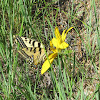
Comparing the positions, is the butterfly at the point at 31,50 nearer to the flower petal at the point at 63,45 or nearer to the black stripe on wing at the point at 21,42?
the black stripe on wing at the point at 21,42

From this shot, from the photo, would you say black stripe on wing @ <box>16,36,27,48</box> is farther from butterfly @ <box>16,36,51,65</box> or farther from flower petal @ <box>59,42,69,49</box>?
flower petal @ <box>59,42,69,49</box>

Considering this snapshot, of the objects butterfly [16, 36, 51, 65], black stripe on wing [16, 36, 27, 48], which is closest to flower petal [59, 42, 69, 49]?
butterfly [16, 36, 51, 65]

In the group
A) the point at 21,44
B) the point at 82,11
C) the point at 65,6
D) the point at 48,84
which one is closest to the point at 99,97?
the point at 48,84

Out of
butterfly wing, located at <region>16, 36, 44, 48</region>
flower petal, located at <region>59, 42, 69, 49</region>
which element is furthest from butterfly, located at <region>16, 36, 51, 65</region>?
flower petal, located at <region>59, 42, 69, 49</region>

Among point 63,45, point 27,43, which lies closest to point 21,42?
point 27,43

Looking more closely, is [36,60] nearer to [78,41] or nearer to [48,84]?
[48,84]

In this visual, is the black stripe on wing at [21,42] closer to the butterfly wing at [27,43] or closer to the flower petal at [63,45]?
the butterfly wing at [27,43]

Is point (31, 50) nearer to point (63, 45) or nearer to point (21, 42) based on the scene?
point (21, 42)

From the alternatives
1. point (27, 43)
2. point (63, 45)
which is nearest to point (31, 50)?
point (27, 43)

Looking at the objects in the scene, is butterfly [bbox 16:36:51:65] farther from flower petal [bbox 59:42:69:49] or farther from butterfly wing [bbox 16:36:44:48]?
flower petal [bbox 59:42:69:49]

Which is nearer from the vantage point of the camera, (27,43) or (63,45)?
(63,45)

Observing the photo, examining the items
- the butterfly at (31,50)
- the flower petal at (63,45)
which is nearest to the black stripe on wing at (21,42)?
the butterfly at (31,50)
